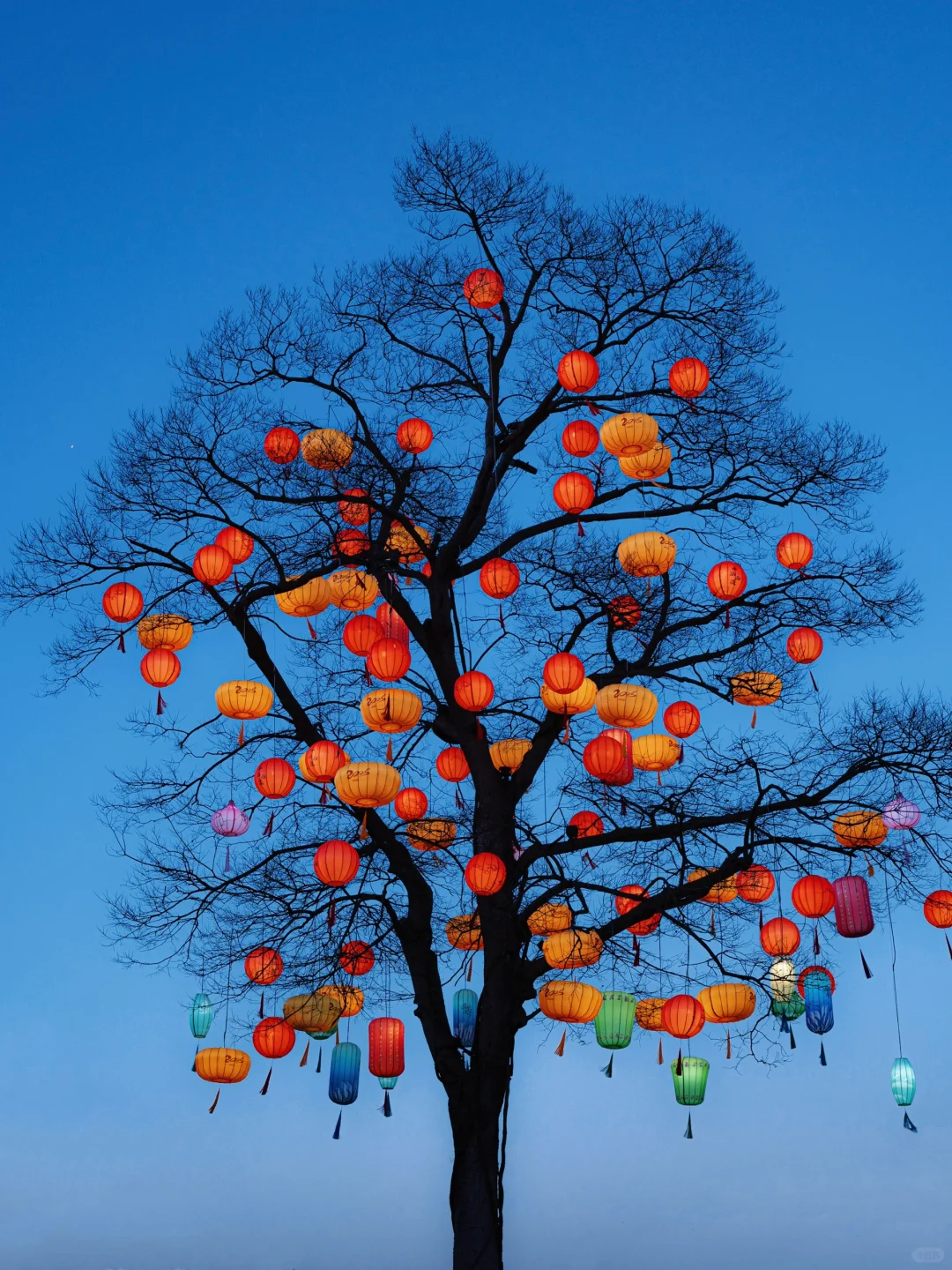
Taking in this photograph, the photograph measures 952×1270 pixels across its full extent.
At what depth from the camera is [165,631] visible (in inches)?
368

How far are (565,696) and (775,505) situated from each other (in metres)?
2.89

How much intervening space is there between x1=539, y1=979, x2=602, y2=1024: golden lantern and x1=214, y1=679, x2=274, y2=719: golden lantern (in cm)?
265

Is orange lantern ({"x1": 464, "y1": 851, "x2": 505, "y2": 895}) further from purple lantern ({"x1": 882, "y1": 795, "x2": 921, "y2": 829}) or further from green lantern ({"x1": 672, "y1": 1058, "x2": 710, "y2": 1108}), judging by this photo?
purple lantern ({"x1": 882, "y1": 795, "x2": 921, "y2": 829})

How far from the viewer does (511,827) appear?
10.1 metres

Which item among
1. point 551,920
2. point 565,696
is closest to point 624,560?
point 565,696

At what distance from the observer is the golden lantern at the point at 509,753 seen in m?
10.4

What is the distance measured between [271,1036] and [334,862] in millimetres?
1742

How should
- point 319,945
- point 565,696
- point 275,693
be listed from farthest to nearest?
point 275,693, point 319,945, point 565,696

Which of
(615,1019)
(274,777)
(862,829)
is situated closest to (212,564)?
(274,777)

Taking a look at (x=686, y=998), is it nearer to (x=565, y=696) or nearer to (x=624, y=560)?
(x=565, y=696)

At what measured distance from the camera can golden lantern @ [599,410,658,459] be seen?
9117 millimetres

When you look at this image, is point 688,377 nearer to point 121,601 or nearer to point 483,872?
point 483,872

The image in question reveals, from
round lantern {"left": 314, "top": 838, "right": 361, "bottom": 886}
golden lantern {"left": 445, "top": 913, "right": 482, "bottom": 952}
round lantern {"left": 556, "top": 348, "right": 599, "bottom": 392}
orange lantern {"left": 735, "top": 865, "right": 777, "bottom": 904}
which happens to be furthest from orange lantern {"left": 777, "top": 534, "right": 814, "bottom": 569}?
round lantern {"left": 314, "top": 838, "right": 361, "bottom": 886}

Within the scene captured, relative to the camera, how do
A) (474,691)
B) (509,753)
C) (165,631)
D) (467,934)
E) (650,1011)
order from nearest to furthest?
(474,691) → (165,631) → (650,1011) → (467,934) → (509,753)
